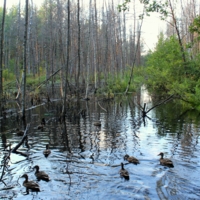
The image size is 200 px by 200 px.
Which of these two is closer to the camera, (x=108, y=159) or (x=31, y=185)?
(x=31, y=185)

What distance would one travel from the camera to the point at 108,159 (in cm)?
815

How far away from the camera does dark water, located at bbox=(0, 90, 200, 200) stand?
6051mm

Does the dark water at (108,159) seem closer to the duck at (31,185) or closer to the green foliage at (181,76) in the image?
the duck at (31,185)

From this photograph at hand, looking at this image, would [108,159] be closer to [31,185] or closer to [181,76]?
[31,185]

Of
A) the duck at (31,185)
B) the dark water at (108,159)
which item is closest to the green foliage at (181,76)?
the dark water at (108,159)

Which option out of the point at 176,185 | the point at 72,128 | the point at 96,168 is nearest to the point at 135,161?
the point at 96,168

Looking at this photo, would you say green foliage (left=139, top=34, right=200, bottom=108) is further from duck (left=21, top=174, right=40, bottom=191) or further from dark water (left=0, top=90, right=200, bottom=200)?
duck (left=21, top=174, right=40, bottom=191)

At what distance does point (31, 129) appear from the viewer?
12570 millimetres

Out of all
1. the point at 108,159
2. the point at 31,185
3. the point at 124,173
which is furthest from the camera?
the point at 108,159

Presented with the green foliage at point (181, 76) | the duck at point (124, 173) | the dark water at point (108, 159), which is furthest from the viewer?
the green foliage at point (181, 76)

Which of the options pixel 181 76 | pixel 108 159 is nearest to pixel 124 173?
pixel 108 159

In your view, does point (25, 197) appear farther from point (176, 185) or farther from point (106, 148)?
point (106, 148)

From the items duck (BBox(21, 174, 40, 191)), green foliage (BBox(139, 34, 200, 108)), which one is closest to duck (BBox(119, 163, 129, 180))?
duck (BBox(21, 174, 40, 191))

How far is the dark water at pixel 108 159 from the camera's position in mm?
6051
